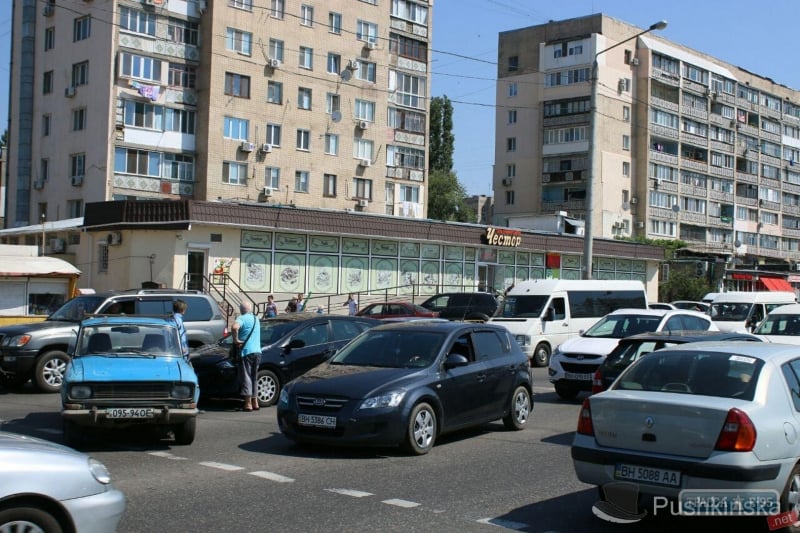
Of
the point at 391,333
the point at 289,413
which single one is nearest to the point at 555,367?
the point at 391,333

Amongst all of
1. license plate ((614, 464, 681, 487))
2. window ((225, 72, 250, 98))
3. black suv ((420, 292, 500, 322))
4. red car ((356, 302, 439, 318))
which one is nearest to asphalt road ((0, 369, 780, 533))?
license plate ((614, 464, 681, 487))

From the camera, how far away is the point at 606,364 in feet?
41.0

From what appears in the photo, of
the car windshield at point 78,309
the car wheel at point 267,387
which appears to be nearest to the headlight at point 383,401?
the car wheel at point 267,387

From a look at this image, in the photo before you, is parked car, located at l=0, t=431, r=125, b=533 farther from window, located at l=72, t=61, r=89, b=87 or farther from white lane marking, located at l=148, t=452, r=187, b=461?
window, located at l=72, t=61, r=89, b=87

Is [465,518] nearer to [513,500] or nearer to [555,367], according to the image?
[513,500]

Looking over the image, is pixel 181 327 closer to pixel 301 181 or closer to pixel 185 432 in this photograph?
pixel 185 432

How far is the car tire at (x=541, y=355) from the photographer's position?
77.3 ft

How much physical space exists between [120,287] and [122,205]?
10.6ft

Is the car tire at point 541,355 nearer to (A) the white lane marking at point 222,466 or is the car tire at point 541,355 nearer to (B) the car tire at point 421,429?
(B) the car tire at point 421,429

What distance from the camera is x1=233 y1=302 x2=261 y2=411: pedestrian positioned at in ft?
44.7

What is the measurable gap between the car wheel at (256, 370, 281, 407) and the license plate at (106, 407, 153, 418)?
427cm

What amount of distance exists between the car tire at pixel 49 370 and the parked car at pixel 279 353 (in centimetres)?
292

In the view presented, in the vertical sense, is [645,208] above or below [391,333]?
above

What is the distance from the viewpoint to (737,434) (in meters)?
6.34
